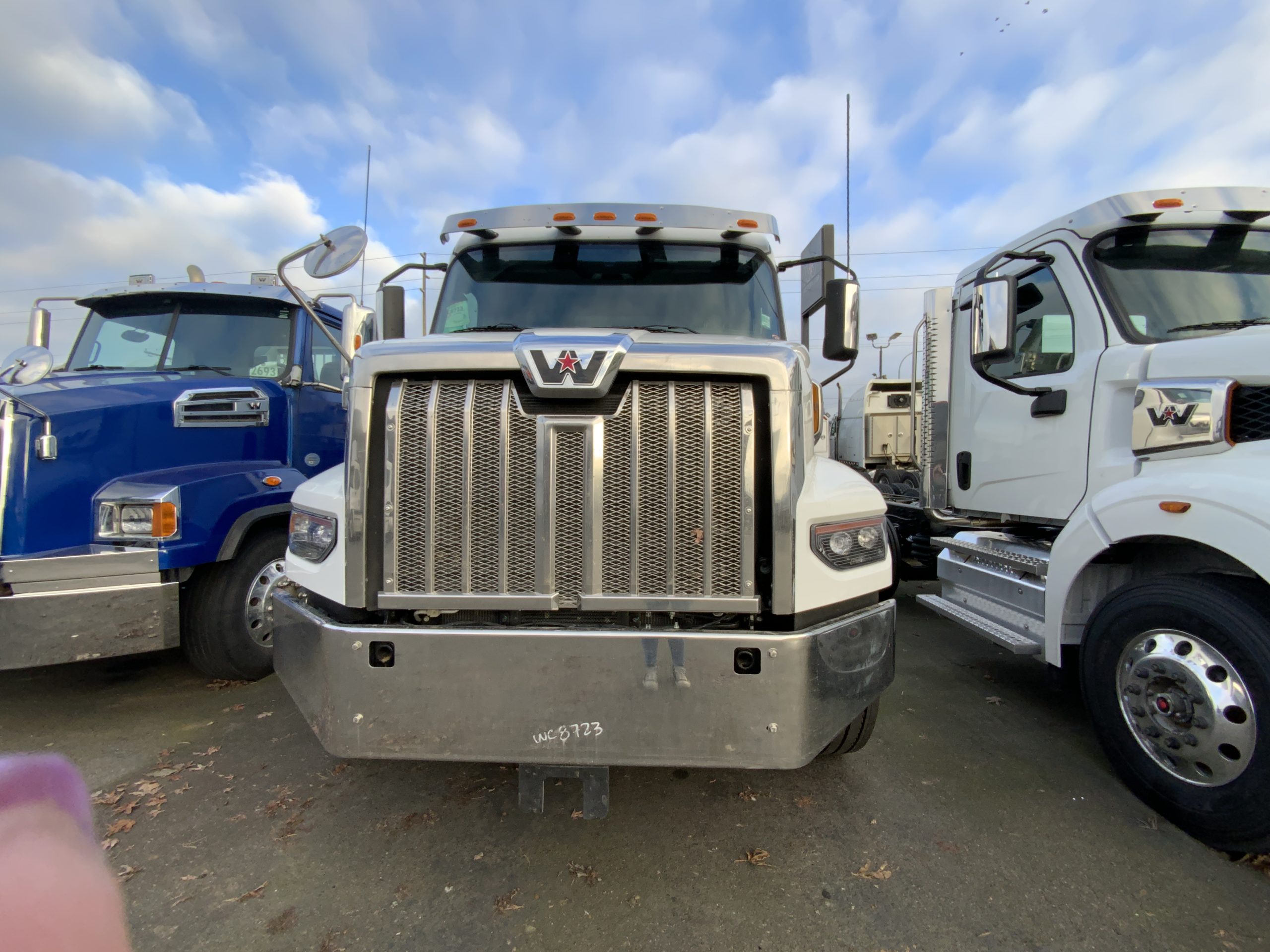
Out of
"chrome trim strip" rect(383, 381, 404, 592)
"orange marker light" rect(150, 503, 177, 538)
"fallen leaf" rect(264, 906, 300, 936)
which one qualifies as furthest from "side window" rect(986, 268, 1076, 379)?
"orange marker light" rect(150, 503, 177, 538)

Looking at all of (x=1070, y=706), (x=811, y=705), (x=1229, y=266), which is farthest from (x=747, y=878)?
(x=1229, y=266)

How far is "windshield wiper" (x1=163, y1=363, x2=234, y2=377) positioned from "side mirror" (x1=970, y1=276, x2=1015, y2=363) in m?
4.99

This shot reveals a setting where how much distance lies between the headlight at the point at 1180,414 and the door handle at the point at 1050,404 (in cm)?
45

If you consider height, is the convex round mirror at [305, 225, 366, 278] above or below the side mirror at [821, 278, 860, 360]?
above

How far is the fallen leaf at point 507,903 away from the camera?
2.15 meters

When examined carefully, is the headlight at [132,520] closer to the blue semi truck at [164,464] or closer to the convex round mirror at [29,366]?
the blue semi truck at [164,464]

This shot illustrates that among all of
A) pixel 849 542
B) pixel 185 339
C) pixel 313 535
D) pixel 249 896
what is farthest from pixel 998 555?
pixel 185 339

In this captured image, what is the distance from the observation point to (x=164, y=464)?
3822mm

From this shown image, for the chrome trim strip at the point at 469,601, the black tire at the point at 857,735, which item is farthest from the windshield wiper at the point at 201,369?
the black tire at the point at 857,735

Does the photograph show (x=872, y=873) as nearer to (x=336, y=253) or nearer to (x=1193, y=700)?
(x=1193, y=700)

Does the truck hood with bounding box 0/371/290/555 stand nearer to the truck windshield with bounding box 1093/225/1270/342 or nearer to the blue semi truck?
the blue semi truck

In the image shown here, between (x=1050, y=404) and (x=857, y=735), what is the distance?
2.44 m

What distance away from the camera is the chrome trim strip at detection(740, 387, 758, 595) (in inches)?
83.4

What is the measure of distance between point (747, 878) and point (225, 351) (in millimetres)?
4701
